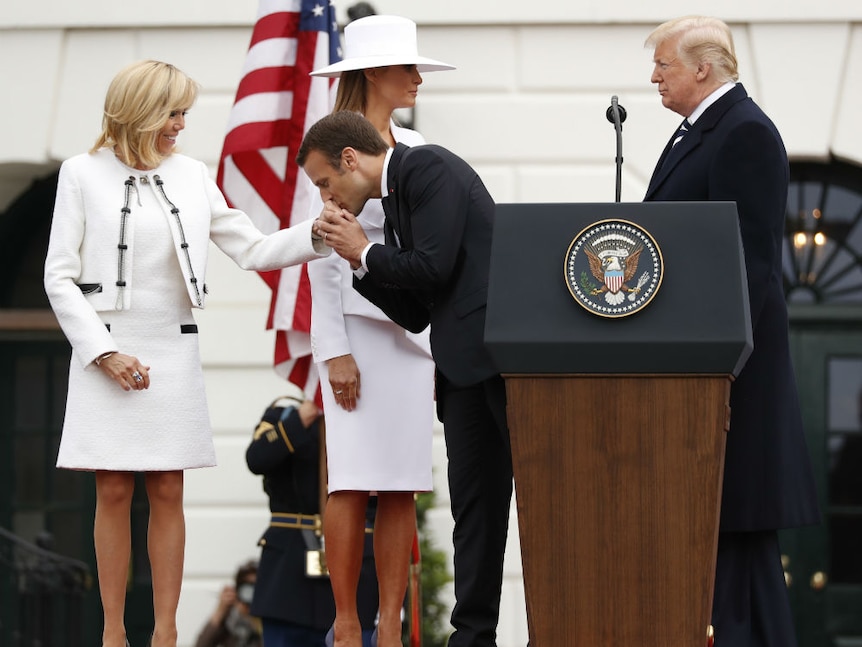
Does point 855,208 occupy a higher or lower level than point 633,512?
higher

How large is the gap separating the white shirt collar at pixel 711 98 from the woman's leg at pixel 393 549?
135cm

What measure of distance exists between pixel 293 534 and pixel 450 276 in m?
1.97

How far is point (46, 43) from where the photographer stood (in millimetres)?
8578

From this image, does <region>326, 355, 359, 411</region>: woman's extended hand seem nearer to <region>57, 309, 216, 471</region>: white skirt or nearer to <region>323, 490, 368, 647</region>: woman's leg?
<region>323, 490, 368, 647</region>: woman's leg

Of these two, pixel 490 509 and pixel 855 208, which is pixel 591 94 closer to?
pixel 855 208

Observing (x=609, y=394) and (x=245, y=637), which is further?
(x=245, y=637)

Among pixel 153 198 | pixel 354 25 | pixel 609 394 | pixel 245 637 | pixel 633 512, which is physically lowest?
pixel 245 637

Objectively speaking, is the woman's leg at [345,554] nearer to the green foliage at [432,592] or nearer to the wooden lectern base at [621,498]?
the wooden lectern base at [621,498]

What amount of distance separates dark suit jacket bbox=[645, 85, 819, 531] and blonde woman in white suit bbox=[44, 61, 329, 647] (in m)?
1.14

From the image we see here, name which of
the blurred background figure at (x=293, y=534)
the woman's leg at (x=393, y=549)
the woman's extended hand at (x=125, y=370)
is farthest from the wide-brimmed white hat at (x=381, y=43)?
the blurred background figure at (x=293, y=534)

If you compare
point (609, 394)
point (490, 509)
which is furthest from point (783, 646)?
point (609, 394)

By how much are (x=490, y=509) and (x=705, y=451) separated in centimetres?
97

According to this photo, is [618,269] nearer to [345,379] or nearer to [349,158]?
[349,158]

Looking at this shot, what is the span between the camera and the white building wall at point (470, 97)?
830 centimetres
